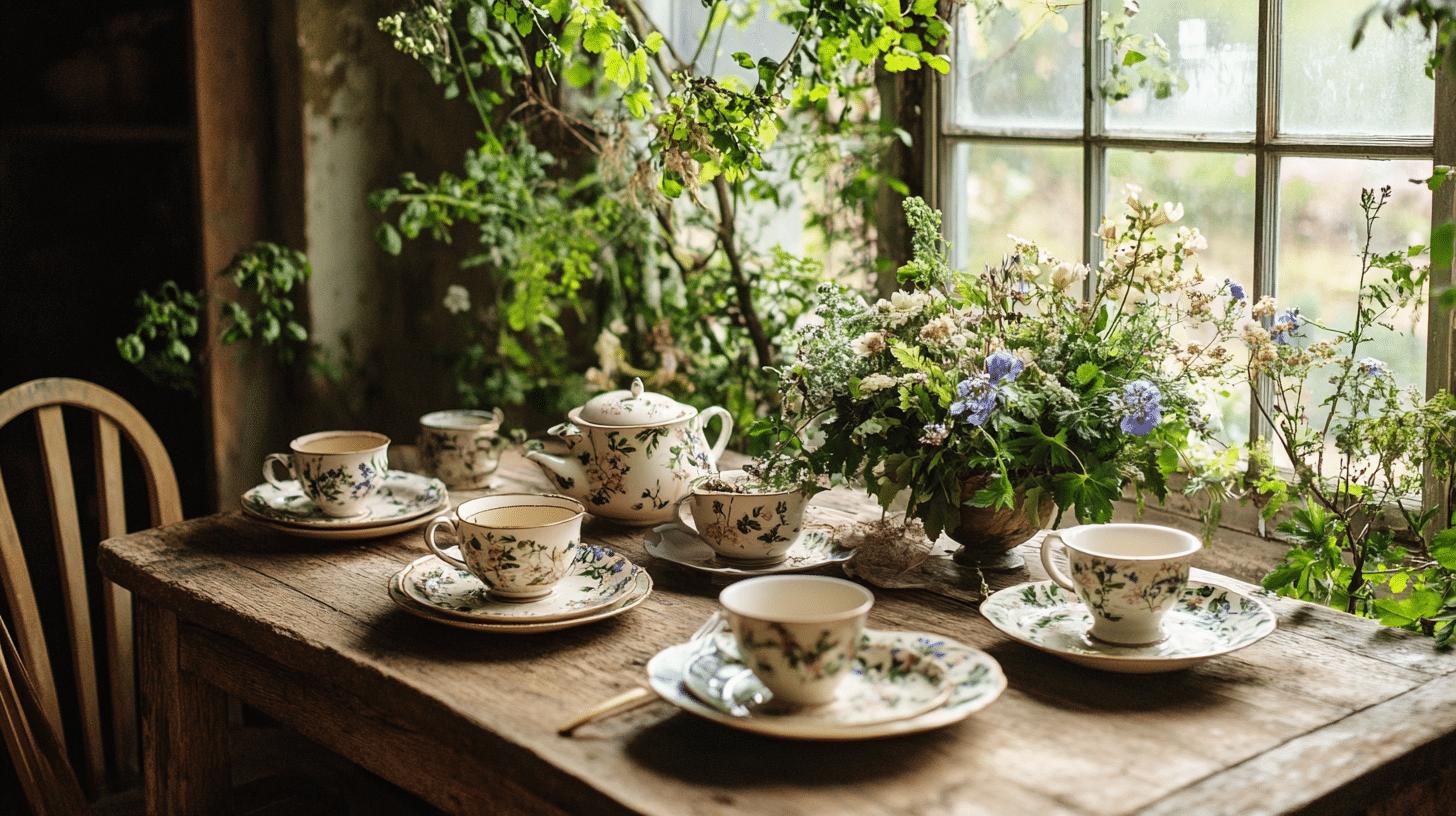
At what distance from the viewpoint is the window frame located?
1.38m

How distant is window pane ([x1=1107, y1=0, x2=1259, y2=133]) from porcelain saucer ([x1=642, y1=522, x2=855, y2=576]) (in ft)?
2.45

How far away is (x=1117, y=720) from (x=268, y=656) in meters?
0.84

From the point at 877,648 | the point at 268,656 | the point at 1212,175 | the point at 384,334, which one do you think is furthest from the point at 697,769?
the point at 384,334

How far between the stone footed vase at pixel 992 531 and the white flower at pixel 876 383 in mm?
137

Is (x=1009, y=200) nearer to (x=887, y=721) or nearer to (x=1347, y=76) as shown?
(x=1347, y=76)

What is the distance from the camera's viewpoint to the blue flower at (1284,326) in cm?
132

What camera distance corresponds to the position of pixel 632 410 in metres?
1.54

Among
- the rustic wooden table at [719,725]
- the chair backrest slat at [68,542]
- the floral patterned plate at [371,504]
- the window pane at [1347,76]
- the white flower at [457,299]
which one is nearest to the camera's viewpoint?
the rustic wooden table at [719,725]

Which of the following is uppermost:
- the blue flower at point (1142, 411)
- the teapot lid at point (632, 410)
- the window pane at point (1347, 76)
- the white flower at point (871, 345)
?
the window pane at point (1347, 76)

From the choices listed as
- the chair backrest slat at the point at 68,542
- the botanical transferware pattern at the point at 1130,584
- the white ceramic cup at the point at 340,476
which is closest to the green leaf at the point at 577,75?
the white ceramic cup at the point at 340,476

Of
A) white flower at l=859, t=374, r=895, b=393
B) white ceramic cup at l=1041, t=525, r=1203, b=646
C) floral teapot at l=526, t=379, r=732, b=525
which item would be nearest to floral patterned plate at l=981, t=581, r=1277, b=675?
white ceramic cup at l=1041, t=525, r=1203, b=646

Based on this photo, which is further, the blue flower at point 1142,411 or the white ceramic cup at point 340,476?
the white ceramic cup at point 340,476

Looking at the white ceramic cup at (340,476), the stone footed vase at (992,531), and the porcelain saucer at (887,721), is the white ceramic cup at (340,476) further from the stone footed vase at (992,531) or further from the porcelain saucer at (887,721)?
the stone footed vase at (992,531)

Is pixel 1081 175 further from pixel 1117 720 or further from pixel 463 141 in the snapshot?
pixel 463 141
